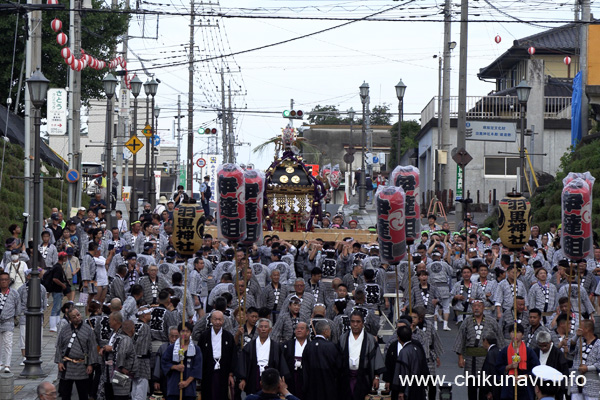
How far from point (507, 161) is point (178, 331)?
30105 millimetres

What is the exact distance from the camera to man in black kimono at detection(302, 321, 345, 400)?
12766 mm

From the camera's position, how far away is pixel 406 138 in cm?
6234

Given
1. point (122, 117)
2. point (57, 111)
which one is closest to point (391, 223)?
point (57, 111)

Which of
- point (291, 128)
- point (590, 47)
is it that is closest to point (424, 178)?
point (590, 47)

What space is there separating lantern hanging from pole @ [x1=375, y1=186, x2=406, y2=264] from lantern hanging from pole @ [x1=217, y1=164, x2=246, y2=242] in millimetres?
2009

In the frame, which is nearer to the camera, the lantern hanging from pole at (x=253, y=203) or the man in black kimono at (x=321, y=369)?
the man in black kimono at (x=321, y=369)

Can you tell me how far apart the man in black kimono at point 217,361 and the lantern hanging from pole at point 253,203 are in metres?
2.17

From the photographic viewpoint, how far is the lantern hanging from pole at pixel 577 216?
14086 millimetres

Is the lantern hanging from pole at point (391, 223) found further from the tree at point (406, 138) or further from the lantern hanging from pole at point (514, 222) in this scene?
the tree at point (406, 138)

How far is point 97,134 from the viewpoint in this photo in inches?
2576

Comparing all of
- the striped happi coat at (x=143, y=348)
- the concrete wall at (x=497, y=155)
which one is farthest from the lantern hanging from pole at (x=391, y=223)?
the concrete wall at (x=497, y=155)

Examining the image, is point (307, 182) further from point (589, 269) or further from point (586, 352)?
point (586, 352)

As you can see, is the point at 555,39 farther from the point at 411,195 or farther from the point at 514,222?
the point at 411,195

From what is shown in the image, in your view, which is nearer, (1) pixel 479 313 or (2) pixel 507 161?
(1) pixel 479 313
